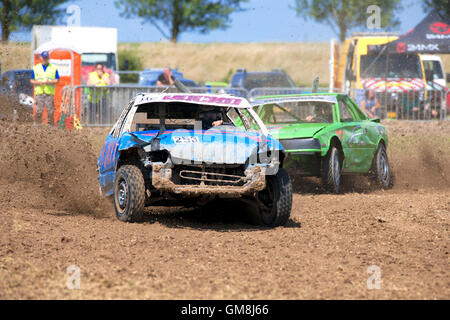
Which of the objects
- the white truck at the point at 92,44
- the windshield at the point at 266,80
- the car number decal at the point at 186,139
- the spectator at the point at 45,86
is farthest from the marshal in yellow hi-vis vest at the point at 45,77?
the car number decal at the point at 186,139

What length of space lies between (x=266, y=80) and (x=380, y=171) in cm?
1523

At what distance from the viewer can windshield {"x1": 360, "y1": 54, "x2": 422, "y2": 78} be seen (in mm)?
23625

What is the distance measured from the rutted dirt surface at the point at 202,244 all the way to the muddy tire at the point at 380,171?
1.30ft

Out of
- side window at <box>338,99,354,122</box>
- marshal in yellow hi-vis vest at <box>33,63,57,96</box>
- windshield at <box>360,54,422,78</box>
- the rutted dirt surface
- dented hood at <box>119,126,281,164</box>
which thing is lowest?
the rutted dirt surface

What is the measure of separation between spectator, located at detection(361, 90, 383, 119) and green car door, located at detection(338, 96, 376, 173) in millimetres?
9673

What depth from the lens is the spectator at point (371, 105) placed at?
21.8m

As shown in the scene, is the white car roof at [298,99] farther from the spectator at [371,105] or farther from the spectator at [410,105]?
the spectator at [371,105]

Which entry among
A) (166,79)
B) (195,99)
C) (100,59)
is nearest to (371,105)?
(166,79)

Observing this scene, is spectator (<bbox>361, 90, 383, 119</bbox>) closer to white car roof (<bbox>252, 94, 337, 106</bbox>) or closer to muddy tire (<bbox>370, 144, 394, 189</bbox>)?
muddy tire (<bbox>370, 144, 394, 189</bbox>)

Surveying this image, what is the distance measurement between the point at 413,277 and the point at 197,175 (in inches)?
112

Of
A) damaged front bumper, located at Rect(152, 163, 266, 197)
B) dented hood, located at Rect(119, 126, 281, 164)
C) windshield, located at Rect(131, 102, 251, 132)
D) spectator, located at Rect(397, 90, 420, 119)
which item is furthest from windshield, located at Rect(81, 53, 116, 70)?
damaged front bumper, located at Rect(152, 163, 266, 197)

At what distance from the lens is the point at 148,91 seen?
1894cm

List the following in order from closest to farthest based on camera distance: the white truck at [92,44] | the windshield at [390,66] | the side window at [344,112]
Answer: the side window at [344,112] < the windshield at [390,66] < the white truck at [92,44]
